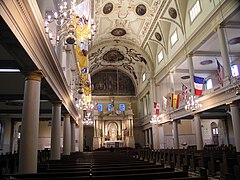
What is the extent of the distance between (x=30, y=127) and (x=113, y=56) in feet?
78.7

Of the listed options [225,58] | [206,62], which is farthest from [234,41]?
[225,58]

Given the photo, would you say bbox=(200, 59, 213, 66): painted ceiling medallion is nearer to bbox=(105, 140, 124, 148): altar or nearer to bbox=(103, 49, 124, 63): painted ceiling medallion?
bbox=(103, 49, 124, 63): painted ceiling medallion

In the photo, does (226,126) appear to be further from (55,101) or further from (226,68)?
(55,101)

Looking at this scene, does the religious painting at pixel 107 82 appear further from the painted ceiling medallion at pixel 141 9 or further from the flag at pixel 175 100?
the flag at pixel 175 100

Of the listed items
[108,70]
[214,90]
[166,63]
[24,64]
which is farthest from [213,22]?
[108,70]

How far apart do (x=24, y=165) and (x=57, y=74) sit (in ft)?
14.3

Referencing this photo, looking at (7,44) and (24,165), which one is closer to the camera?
(7,44)

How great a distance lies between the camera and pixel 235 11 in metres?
10.9

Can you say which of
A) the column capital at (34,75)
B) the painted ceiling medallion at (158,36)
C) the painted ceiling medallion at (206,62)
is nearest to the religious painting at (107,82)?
the painted ceiling medallion at (158,36)

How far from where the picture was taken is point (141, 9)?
18.7m

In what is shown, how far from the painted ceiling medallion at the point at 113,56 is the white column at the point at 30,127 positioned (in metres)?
22.0

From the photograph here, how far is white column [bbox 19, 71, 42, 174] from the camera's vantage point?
19.2ft

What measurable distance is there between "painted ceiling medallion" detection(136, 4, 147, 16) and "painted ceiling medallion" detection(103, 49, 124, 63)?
29.9ft

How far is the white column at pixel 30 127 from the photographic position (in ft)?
19.2
